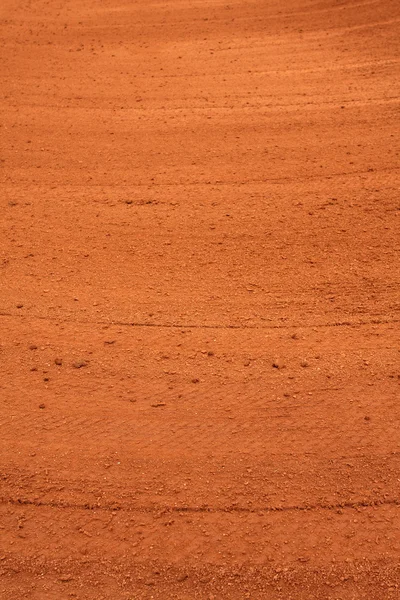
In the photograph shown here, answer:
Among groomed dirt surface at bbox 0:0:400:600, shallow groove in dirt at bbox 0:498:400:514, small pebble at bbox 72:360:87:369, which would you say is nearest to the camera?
groomed dirt surface at bbox 0:0:400:600

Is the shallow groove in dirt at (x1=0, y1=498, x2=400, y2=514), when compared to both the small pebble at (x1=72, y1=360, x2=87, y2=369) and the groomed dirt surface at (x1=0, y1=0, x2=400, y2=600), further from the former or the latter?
the small pebble at (x1=72, y1=360, x2=87, y2=369)

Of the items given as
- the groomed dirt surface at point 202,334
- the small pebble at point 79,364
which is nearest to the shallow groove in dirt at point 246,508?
the groomed dirt surface at point 202,334

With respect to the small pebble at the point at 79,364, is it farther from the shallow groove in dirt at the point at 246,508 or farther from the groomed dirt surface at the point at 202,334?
the shallow groove in dirt at the point at 246,508

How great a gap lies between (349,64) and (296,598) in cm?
806

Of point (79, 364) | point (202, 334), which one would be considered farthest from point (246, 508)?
point (79, 364)

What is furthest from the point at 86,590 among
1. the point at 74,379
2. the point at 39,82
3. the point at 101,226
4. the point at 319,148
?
the point at 39,82

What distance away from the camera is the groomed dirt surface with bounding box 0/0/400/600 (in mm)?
→ 3891

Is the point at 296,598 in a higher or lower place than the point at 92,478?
lower

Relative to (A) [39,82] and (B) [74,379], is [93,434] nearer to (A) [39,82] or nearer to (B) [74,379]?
(B) [74,379]

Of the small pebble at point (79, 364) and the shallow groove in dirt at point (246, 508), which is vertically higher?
the small pebble at point (79, 364)

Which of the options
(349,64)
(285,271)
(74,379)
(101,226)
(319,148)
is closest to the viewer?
(74,379)

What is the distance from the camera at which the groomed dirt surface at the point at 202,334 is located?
3891mm

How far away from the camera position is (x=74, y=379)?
4918mm

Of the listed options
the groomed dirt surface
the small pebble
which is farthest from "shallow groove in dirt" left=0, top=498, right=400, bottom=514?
the small pebble
